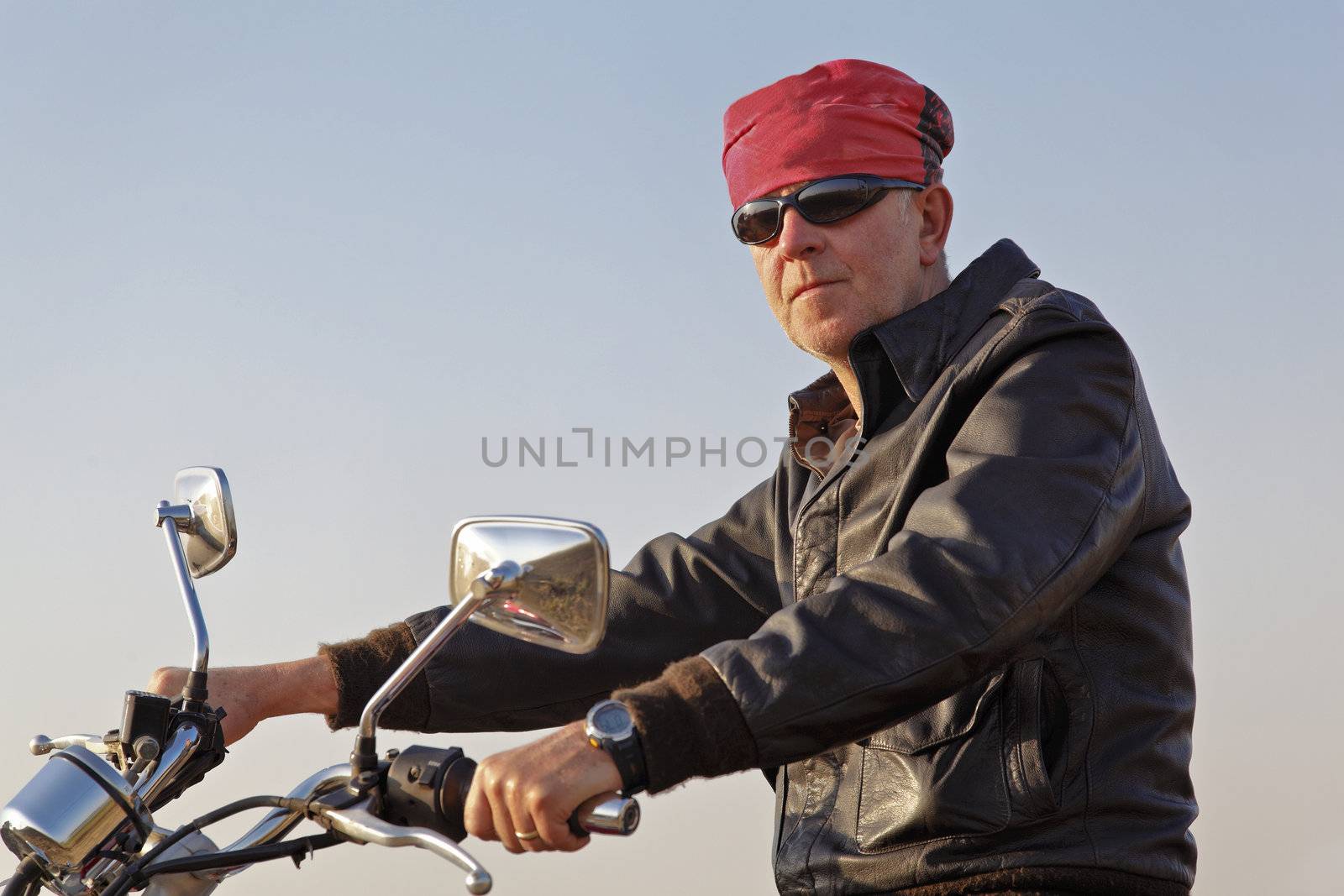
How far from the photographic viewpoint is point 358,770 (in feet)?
6.41

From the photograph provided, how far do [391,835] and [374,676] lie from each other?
1340mm

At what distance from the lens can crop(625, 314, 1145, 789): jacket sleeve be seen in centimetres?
199

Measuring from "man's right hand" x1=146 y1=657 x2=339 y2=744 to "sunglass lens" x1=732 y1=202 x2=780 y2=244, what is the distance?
54.9 inches

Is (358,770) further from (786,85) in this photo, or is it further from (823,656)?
(786,85)

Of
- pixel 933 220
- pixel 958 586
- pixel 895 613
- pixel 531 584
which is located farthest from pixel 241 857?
pixel 933 220

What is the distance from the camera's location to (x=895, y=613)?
6.79 feet

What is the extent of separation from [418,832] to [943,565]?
33.4 inches

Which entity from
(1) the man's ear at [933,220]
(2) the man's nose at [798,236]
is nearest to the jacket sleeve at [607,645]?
(2) the man's nose at [798,236]

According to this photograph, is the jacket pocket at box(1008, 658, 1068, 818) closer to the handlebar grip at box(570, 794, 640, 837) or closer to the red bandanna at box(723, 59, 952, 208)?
the handlebar grip at box(570, 794, 640, 837)

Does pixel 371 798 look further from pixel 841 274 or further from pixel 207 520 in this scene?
pixel 841 274

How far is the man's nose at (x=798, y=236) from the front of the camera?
339cm

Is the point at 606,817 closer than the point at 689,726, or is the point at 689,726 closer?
the point at 606,817

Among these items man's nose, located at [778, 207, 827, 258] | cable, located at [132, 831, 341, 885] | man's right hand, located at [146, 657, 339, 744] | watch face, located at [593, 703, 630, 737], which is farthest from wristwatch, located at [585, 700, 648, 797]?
man's nose, located at [778, 207, 827, 258]

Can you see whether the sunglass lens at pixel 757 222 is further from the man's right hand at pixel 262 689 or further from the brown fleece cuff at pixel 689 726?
the brown fleece cuff at pixel 689 726
